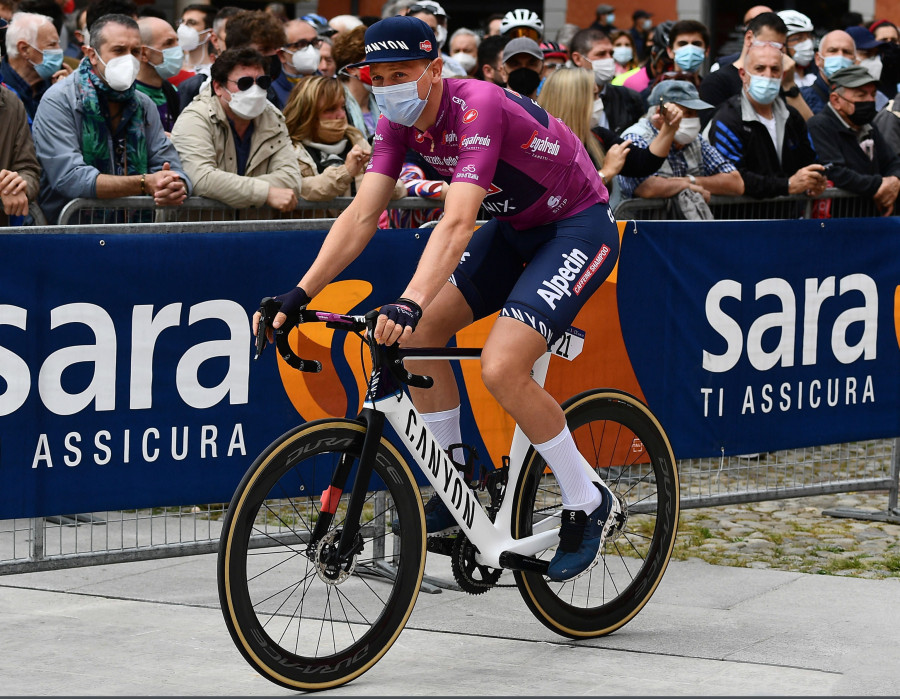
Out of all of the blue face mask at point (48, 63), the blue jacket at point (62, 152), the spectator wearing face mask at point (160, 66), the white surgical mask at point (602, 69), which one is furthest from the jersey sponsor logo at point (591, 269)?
the white surgical mask at point (602, 69)

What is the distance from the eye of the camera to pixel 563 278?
533 centimetres

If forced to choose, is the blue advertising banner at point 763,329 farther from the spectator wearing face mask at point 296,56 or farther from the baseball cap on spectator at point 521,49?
the spectator wearing face mask at point 296,56

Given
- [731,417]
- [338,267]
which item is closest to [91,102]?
[338,267]

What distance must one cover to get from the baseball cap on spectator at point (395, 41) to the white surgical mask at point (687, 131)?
14.4ft

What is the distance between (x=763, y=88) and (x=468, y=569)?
5.37 m

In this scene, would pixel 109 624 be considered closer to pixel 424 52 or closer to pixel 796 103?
pixel 424 52

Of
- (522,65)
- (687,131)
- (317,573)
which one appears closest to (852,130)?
(687,131)

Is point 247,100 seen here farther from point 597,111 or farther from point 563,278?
point 563,278

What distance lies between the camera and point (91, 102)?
767 cm

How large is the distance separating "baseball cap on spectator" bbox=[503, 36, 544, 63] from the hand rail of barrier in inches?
95.2

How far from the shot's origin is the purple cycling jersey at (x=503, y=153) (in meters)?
5.03

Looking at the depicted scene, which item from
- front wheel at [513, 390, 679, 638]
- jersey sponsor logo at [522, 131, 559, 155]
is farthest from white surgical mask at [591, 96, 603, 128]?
jersey sponsor logo at [522, 131, 559, 155]

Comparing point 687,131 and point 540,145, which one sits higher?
point 540,145

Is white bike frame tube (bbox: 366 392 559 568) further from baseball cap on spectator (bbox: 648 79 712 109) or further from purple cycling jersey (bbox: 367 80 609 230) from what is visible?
baseball cap on spectator (bbox: 648 79 712 109)
